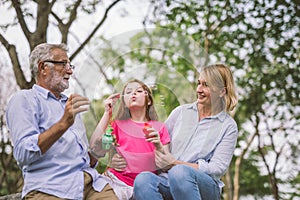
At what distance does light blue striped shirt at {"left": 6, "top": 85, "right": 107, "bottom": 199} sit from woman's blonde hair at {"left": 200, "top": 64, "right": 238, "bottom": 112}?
773 millimetres

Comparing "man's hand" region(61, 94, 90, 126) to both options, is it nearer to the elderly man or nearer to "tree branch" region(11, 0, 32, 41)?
the elderly man

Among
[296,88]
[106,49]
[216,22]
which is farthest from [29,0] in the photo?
[296,88]

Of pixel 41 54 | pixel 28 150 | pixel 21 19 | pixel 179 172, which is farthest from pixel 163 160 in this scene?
pixel 21 19

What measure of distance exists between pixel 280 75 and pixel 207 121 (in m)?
7.67

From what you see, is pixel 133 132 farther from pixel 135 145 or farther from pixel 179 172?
pixel 179 172

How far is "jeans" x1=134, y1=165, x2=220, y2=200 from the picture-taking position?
3.13 m

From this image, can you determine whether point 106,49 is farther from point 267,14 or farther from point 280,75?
point 280,75

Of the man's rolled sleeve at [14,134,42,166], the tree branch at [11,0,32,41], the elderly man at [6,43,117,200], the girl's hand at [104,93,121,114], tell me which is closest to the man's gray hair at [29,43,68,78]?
the elderly man at [6,43,117,200]

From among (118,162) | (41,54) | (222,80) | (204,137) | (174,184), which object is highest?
(41,54)

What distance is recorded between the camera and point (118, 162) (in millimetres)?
3209

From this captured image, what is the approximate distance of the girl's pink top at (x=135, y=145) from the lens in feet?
10.4

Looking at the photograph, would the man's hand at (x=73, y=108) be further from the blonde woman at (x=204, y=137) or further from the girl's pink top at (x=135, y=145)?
the blonde woman at (x=204, y=137)

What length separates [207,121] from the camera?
135 inches

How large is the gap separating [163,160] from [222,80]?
0.60m
